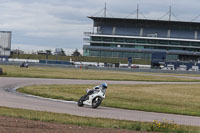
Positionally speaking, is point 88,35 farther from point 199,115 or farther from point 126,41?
point 199,115

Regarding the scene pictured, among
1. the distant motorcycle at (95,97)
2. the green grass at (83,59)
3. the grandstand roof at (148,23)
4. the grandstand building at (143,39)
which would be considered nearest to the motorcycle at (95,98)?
the distant motorcycle at (95,97)

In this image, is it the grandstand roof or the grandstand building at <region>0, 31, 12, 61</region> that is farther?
the grandstand roof

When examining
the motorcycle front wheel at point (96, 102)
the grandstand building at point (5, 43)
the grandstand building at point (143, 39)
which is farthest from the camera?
the grandstand building at point (143, 39)

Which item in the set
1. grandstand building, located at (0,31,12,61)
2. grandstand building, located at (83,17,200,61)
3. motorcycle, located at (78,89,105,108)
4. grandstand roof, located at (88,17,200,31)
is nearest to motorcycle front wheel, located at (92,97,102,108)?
motorcycle, located at (78,89,105,108)

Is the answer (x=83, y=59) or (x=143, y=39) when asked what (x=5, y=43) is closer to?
(x=83, y=59)

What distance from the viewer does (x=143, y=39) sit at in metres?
120

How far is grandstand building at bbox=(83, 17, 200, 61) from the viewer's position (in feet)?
384

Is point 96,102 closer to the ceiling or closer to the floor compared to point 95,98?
closer to the floor

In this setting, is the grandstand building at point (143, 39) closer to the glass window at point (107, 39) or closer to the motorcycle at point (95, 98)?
the glass window at point (107, 39)

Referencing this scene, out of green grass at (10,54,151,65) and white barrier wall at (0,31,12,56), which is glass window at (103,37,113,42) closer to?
green grass at (10,54,151,65)

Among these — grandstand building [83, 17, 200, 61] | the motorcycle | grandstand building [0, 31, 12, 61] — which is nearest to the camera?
the motorcycle

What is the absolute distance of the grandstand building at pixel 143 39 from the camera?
11719 centimetres

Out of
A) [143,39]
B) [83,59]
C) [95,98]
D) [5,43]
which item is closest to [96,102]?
[95,98]

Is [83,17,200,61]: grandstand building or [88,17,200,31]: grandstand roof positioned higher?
[88,17,200,31]: grandstand roof
